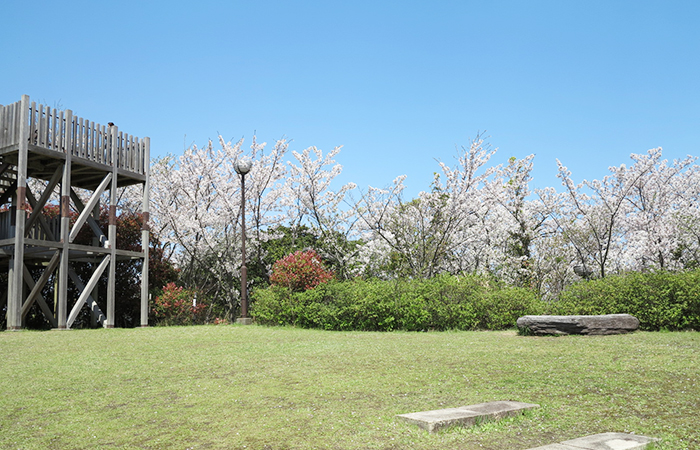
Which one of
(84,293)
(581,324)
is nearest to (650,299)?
(581,324)

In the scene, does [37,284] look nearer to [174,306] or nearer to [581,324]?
[174,306]

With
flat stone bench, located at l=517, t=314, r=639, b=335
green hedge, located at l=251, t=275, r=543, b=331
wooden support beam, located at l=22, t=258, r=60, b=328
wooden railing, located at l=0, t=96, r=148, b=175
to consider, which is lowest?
flat stone bench, located at l=517, t=314, r=639, b=335

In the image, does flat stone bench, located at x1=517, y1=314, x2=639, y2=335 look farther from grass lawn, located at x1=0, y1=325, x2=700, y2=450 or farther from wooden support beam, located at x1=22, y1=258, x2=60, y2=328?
wooden support beam, located at x1=22, y1=258, x2=60, y2=328

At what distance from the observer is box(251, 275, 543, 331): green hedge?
12906 mm

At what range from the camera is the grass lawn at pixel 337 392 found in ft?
13.8

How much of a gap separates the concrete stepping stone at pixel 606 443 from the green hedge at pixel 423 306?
8861 mm

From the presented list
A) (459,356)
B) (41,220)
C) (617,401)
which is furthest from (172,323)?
(617,401)

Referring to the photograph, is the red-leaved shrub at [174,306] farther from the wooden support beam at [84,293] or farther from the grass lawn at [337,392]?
the grass lawn at [337,392]

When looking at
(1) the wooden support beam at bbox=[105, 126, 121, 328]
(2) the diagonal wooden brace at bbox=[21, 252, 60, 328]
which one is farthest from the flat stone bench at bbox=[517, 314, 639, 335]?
(2) the diagonal wooden brace at bbox=[21, 252, 60, 328]

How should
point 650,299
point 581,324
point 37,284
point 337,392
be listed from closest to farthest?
1. point 337,392
2. point 581,324
3. point 650,299
4. point 37,284

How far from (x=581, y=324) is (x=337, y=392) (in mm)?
6850

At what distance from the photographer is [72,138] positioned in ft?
50.8

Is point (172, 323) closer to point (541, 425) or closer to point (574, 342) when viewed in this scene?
point (574, 342)

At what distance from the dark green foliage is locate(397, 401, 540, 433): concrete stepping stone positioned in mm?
8238
